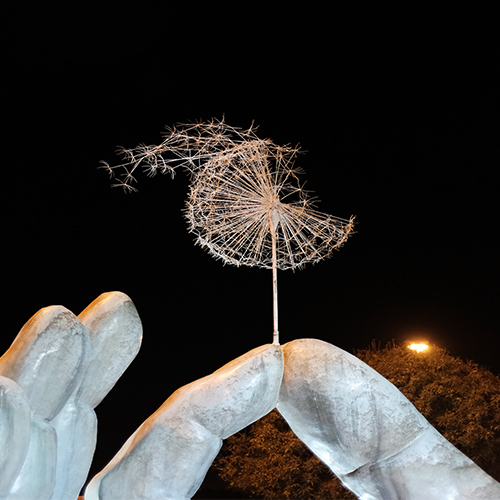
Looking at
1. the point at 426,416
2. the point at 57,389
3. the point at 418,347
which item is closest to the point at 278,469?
the point at 426,416

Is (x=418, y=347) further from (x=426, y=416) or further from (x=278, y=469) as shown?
Answer: (x=278, y=469)

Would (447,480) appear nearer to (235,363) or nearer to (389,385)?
(389,385)

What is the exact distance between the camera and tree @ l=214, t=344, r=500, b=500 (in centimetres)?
1641

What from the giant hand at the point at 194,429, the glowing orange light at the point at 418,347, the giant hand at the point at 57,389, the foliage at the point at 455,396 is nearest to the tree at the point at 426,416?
the foliage at the point at 455,396

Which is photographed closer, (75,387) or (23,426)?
(23,426)

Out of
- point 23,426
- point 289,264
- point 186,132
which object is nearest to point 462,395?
point 289,264

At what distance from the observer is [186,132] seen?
7023mm

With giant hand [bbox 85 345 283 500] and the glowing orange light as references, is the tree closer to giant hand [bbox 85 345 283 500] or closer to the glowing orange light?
the glowing orange light

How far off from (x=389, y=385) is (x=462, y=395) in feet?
40.7

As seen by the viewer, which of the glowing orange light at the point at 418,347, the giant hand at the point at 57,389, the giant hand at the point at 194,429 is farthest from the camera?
the glowing orange light at the point at 418,347

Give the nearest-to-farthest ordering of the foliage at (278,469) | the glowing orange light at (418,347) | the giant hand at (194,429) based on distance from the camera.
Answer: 1. the giant hand at (194,429)
2. the foliage at (278,469)
3. the glowing orange light at (418,347)

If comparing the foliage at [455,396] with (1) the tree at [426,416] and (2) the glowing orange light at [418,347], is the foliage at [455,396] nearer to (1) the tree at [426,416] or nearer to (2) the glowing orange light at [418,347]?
(1) the tree at [426,416]

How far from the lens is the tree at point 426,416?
16406mm

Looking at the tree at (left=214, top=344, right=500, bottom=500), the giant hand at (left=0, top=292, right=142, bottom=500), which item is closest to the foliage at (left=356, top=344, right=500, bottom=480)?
the tree at (left=214, top=344, right=500, bottom=500)
